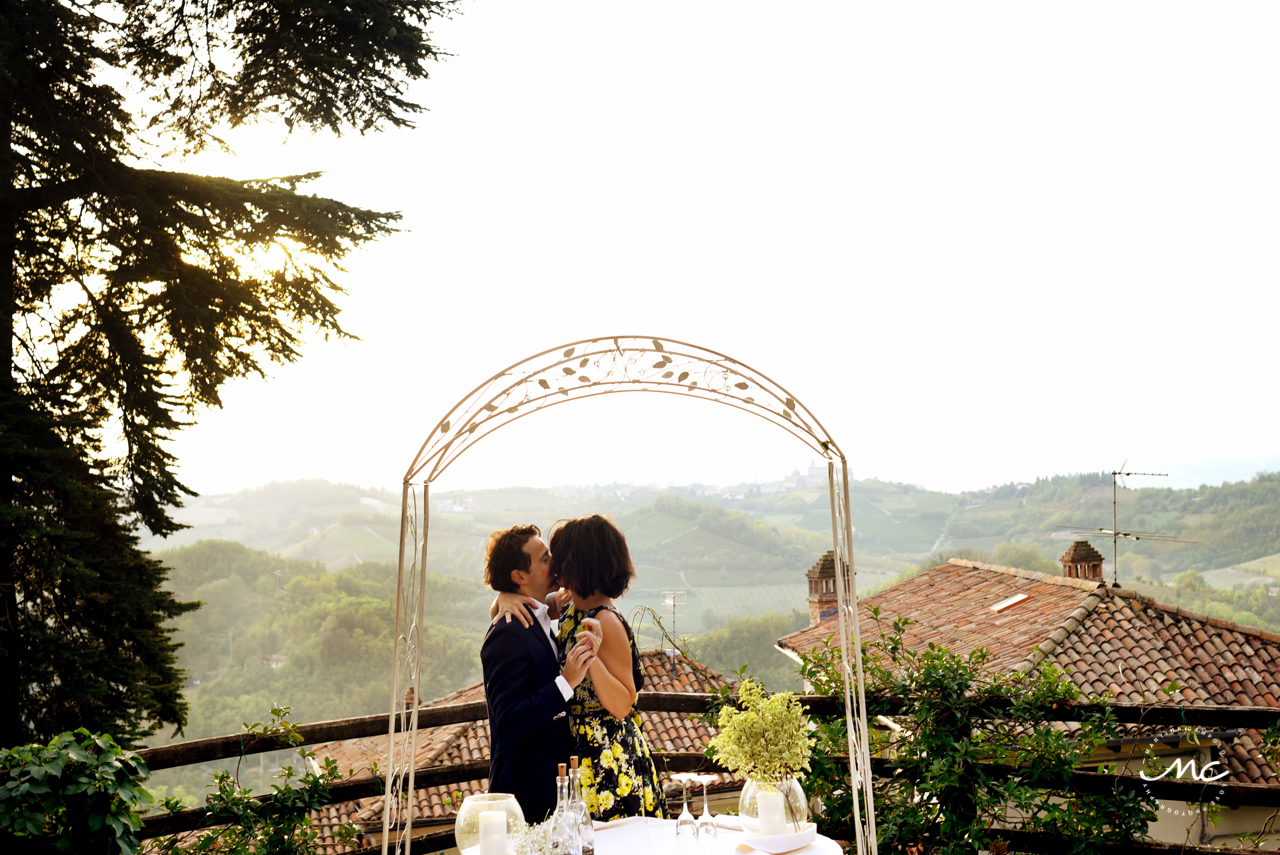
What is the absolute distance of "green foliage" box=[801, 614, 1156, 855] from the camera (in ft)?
10.6

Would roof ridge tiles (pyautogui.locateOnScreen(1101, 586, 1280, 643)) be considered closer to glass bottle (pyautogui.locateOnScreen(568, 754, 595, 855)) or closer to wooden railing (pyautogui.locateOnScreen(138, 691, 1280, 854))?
wooden railing (pyautogui.locateOnScreen(138, 691, 1280, 854))

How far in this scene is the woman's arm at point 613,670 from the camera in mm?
2377

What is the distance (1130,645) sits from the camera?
34.1ft

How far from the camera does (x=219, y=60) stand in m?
8.14

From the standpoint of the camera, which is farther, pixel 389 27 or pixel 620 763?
pixel 389 27

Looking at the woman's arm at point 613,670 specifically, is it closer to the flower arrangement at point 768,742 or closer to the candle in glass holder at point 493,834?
the flower arrangement at point 768,742

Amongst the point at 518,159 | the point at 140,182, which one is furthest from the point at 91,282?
the point at 518,159

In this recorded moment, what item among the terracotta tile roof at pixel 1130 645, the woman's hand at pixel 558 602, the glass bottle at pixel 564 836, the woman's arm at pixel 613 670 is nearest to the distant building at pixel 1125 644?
the terracotta tile roof at pixel 1130 645

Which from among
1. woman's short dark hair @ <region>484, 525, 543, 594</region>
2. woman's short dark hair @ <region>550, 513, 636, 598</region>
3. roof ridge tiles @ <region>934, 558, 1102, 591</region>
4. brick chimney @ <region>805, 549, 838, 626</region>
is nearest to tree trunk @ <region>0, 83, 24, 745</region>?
woman's short dark hair @ <region>484, 525, 543, 594</region>

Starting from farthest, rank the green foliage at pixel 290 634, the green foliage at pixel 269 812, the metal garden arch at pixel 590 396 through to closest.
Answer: the green foliage at pixel 290 634
the green foliage at pixel 269 812
the metal garden arch at pixel 590 396

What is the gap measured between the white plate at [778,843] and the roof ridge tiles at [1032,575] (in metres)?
11.2

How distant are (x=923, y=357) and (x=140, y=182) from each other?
2533cm

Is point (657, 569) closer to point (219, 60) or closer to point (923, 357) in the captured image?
point (219, 60)

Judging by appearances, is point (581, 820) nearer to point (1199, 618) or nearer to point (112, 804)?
point (112, 804)
